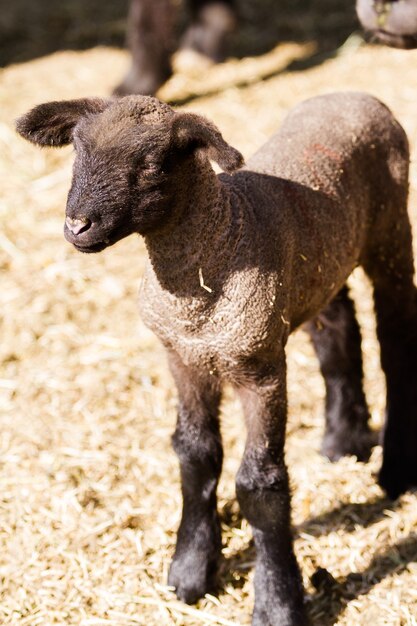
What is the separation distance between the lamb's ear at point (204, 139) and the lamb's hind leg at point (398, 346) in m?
1.42

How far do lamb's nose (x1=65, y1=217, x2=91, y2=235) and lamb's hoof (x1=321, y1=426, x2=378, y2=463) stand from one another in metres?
2.39

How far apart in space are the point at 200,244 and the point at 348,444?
1.99 m

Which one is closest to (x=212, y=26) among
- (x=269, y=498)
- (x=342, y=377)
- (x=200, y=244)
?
(x=342, y=377)

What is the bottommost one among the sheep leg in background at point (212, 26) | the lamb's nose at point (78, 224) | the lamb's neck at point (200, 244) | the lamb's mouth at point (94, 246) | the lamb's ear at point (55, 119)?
the sheep leg in background at point (212, 26)

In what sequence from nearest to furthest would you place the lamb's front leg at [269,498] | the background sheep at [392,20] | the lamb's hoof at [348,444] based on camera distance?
the lamb's front leg at [269,498], the background sheep at [392,20], the lamb's hoof at [348,444]

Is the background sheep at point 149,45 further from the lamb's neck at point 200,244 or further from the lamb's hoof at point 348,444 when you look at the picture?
the lamb's neck at point 200,244

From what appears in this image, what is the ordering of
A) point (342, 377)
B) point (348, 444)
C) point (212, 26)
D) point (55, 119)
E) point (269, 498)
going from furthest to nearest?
point (212, 26) → point (348, 444) → point (342, 377) → point (269, 498) → point (55, 119)

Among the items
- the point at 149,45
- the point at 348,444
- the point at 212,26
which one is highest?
the point at 348,444

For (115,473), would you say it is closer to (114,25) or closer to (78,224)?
(78,224)

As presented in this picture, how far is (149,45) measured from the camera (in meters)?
8.70

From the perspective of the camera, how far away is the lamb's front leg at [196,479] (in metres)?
3.87

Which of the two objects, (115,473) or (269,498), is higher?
(269,498)

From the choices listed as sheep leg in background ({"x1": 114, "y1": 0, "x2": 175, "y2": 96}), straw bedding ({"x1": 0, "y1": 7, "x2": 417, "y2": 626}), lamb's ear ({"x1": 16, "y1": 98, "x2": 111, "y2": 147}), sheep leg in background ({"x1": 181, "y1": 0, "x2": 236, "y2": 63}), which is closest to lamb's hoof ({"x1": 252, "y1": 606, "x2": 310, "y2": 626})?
straw bedding ({"x1": 0, "y1": 7, "x2": 417, "y2": 626})

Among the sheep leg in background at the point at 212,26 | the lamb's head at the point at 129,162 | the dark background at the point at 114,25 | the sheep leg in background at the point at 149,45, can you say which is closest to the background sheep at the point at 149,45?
the sheep leg in background at the point at 149,45
